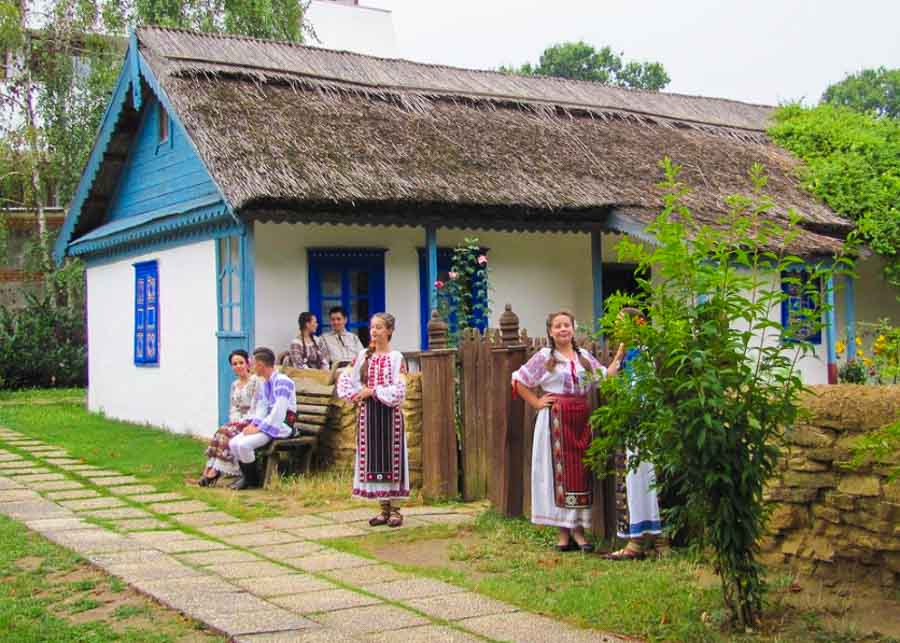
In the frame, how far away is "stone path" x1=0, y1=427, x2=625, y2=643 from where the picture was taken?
4.98m

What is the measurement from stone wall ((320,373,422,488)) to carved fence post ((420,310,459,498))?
175mm

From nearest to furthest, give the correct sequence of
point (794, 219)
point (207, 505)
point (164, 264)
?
point (794, 219)
point (207, 505)
point (164, 264)

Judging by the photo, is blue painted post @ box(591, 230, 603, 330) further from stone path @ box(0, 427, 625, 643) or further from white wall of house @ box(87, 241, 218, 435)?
stone path @ box(0, 427, 625, 643)

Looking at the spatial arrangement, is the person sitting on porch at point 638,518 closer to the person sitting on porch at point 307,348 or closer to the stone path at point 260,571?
the stone path at point 260,571

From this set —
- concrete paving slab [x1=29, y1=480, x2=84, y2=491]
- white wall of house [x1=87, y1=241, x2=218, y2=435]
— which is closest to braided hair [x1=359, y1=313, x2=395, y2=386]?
concrete paving slab [x1=29, y1=480, x2=84, y2=491]

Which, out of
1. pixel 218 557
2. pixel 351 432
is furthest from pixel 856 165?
pixel 218 557

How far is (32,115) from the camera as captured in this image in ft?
77.2

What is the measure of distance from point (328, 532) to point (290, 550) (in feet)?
2.05

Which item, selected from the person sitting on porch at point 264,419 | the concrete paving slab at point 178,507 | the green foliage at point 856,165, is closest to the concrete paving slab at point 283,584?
the concrete paving slab at point 178,507

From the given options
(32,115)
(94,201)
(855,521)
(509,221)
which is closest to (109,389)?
(94,201)

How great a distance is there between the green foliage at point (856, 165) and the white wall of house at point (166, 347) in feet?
29.5

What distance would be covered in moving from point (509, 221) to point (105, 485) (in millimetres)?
5914

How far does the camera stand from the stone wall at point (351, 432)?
8.99m

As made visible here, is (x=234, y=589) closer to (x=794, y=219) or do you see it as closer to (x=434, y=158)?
(x=794, y=219)
